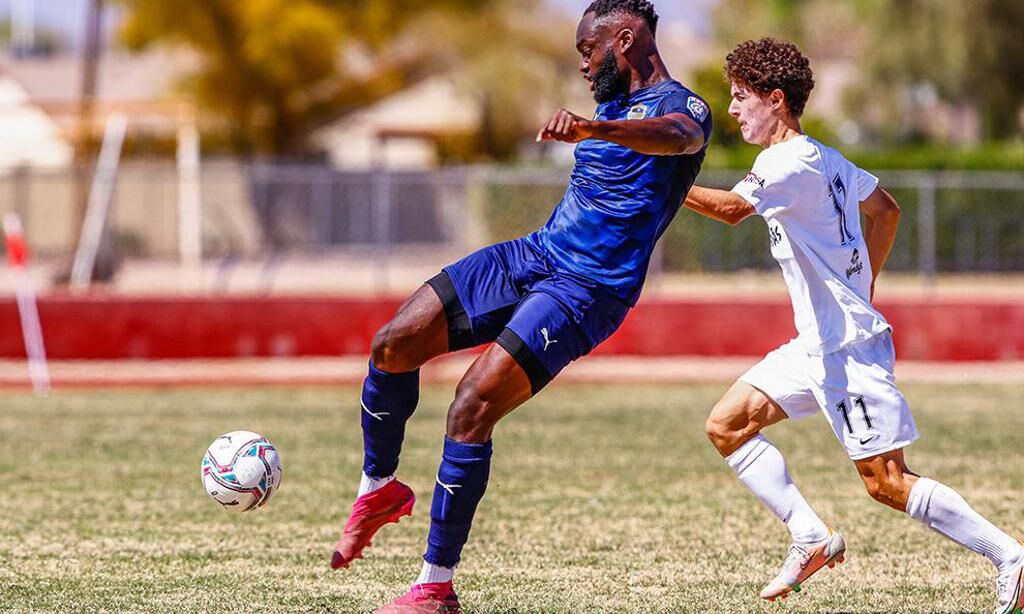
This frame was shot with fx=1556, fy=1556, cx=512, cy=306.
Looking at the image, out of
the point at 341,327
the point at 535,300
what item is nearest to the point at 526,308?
the point at 535,300

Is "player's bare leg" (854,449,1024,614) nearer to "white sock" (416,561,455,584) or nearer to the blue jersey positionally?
the blue jersey

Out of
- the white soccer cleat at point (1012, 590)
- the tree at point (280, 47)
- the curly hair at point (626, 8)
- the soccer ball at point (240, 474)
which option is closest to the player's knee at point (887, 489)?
the white soccer cleat at point (1012, 590)

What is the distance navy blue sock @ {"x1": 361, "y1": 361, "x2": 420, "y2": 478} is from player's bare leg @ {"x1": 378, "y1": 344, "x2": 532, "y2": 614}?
0.40m

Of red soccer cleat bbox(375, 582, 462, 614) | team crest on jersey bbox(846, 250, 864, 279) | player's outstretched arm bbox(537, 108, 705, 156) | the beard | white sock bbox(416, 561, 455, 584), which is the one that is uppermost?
the beard

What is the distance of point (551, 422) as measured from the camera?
12.1 m

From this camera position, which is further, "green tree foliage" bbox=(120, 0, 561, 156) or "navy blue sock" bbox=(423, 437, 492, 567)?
"green tree foliage" bbox=(120, 0, 561, 156)

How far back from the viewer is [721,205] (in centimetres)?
561

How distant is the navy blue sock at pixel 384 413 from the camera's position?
5.88 m

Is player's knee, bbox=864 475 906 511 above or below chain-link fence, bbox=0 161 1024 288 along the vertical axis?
above

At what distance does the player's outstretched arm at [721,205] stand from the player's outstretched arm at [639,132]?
0.19m

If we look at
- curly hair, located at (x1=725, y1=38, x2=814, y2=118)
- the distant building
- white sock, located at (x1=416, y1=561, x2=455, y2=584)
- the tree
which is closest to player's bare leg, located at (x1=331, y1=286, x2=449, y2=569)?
white sock, located at (x1=416, y1=561, x2=455, y2=584)

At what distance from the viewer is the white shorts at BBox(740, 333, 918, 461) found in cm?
554

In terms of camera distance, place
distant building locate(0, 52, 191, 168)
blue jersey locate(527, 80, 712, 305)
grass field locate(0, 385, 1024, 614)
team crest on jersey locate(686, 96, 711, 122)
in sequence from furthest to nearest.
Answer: distant building locate(0, 52, 191, 168)
grass field locate(0, 385, 1024, 614)
blue jersey locate(527, 80, 712, 305)
team crest on jersey locate(686, 96, 711, 122)

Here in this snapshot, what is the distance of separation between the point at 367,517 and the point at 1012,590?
2352 mm
